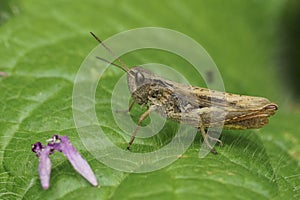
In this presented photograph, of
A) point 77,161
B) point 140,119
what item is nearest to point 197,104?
point 140,119

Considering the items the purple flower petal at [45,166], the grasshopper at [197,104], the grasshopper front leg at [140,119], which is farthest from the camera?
the grasshopper at [197,104]

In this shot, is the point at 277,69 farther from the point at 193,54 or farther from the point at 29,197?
the point at 29,197

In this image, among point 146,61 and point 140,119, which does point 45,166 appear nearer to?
point 140,119

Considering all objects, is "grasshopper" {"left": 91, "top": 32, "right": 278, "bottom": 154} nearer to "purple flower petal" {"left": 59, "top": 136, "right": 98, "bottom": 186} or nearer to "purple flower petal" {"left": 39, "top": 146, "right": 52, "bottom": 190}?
"purple flower petal" {"left": 59, "top": 136, "right": 98, "bottom": 186}

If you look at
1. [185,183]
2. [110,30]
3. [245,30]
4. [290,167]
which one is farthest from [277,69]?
[185,183]

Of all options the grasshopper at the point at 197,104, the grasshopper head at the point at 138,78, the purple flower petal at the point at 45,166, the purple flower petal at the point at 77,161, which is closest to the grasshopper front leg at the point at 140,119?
the grasshopper at the point at 197,104

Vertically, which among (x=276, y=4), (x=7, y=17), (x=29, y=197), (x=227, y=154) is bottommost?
(x=29, y=197)

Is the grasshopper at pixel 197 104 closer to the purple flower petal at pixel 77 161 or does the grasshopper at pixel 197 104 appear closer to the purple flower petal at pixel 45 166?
the purple flower petal at pixel 77 161
